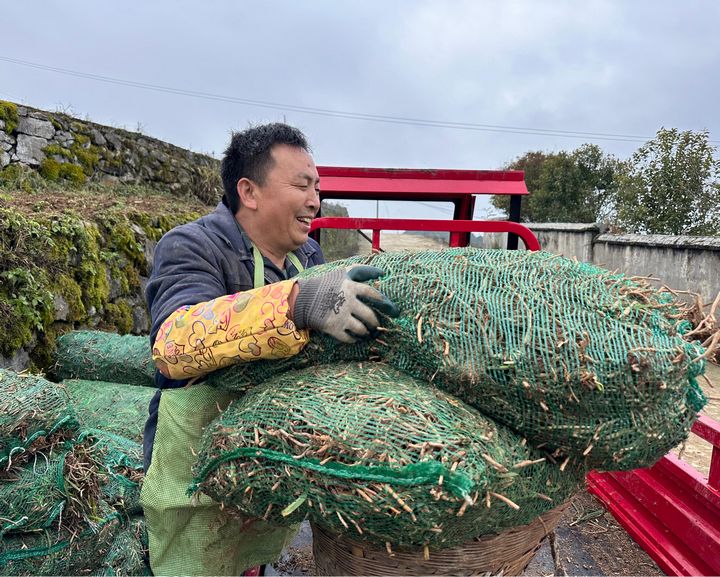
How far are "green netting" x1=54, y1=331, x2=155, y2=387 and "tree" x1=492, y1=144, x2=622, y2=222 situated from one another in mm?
14070

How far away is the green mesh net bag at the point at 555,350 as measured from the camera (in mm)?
1070

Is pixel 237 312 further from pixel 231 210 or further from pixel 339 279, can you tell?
pixel 231 210

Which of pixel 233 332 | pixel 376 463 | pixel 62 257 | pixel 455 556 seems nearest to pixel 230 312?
pixel 233 332

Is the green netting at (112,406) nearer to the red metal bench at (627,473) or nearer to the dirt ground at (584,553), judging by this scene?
the dirt ground at (584,553)

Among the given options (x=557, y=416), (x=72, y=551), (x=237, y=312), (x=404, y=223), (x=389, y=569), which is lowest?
(x=72, y=551)

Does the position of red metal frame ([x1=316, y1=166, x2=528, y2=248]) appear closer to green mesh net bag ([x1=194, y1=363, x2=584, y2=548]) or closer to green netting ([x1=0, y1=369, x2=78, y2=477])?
green netting ([x1=0, y1=369, x2=78, y2=477])

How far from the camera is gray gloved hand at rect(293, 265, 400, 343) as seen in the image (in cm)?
118

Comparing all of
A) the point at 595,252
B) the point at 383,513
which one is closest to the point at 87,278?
the point at 383,513

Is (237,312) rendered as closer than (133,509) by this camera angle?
Yes

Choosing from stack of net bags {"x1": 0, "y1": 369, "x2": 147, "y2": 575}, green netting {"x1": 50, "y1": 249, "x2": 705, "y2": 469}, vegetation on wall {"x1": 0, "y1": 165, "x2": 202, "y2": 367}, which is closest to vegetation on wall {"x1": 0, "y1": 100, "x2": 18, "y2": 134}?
vegetation on wall {"x1": 0, "y1": 165, "x2": 202, "y2": 367}

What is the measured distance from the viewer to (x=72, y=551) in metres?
1.85

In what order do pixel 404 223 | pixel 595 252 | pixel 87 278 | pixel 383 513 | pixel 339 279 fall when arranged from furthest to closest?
1. pixel 595 252
2. pixel 87 278
3. pixel 404 223
4. pixel 339 279
5. pixel 383 513

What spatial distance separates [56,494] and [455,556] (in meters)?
1.37

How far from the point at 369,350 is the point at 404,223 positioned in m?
1.65
